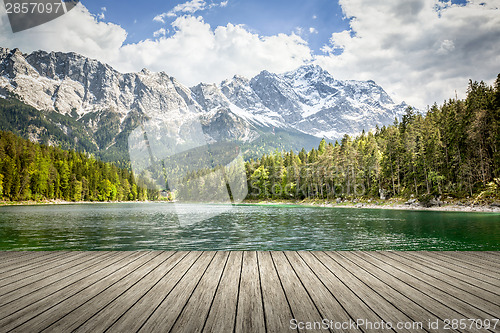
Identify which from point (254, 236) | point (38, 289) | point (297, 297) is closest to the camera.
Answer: point (297, 297)

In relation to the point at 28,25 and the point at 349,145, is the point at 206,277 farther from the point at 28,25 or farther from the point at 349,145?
the point at 349,145

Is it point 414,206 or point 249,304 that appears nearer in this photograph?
point 249,304

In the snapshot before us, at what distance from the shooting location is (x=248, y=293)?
4.21 m

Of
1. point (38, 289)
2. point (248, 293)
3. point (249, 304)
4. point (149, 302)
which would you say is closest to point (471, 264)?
point (248, 293)

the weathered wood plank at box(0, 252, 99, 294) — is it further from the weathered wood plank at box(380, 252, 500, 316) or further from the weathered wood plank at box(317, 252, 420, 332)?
the weathered wood plank at box(380, 252, 500, 316)

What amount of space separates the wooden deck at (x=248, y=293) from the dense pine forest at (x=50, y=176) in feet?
164

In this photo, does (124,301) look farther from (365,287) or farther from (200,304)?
(365,287)

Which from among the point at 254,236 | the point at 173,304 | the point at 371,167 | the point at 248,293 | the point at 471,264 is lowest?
the point at 254,236

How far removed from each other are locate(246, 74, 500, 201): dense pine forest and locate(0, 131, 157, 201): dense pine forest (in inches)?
2098

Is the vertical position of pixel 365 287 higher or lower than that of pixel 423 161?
lower

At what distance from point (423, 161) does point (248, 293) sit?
207ft

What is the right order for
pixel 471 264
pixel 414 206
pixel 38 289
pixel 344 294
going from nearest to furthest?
pixel 344 294, pixel 38 289, pixel 471 264, pixel 414 206

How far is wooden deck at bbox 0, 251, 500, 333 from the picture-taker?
314cm

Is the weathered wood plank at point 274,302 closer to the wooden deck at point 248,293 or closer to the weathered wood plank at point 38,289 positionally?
the wooden deck at point 248,293
